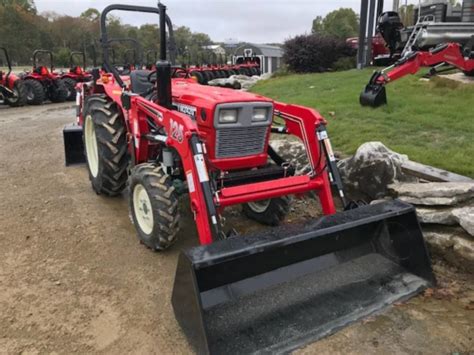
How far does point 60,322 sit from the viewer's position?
279cm

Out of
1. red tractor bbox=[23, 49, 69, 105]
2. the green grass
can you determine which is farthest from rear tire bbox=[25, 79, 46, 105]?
the green grass

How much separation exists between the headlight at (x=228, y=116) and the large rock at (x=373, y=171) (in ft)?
4.85

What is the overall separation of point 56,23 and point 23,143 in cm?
5030

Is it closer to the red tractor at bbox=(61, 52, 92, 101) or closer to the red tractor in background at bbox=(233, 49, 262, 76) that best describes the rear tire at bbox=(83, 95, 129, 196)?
the red tractor at bbox=(61, 52, 92, 101)

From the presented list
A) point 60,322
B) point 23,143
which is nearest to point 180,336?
point 60,322

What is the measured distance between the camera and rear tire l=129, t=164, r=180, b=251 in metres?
3.32

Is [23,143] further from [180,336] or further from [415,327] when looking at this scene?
[415,327]

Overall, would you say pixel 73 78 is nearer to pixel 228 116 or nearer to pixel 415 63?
pixel 415 63

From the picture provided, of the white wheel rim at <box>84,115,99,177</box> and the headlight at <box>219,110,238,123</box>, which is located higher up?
the headlight at <box>219,110,238,123</box>

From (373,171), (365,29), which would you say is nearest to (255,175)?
(373,171)

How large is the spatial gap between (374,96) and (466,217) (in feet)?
14.0

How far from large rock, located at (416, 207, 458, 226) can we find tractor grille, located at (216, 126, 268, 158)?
4.51 ft

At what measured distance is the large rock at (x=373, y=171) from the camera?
4.09 m

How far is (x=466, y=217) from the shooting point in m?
3.15
